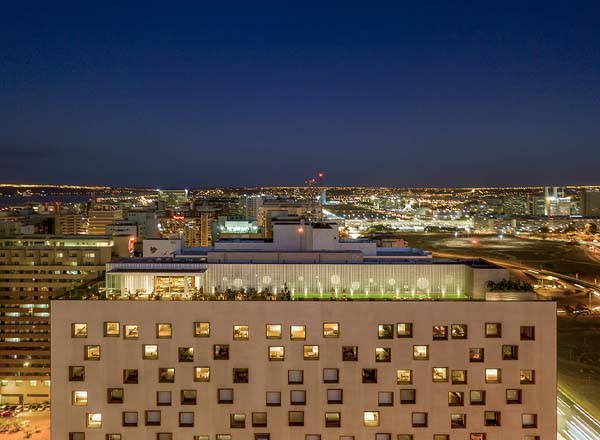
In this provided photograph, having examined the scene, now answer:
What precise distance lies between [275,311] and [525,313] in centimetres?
669

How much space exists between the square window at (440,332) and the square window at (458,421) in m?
2.07

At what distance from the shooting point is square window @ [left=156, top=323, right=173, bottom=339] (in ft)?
41.4

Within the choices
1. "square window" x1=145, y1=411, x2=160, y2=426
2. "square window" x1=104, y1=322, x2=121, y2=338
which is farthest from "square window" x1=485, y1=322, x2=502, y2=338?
"square window" x1=104, y1=322, x2=121, y2=338

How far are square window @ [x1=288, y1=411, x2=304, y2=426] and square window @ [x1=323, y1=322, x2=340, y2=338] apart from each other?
218 cm

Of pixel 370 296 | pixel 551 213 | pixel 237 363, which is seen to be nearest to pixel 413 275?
pixel 370 296

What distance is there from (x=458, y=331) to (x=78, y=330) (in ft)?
33.4

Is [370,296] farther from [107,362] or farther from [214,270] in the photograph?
[107,362]

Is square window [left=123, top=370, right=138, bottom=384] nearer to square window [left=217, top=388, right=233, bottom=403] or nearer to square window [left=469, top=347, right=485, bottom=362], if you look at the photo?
square window [left=217, top=388, right=233, bottom=403]

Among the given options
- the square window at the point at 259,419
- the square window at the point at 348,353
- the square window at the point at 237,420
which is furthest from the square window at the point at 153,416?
the square window at the point at 348,353

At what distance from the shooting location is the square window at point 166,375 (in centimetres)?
1262

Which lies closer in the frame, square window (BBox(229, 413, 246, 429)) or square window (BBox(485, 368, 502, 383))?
square window (BBox(229, 413, 246, 429))

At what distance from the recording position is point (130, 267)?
50.6ft

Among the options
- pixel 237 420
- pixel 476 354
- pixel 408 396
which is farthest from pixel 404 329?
pixel 237 420

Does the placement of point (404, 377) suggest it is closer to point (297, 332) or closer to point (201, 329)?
point (297, 332)
